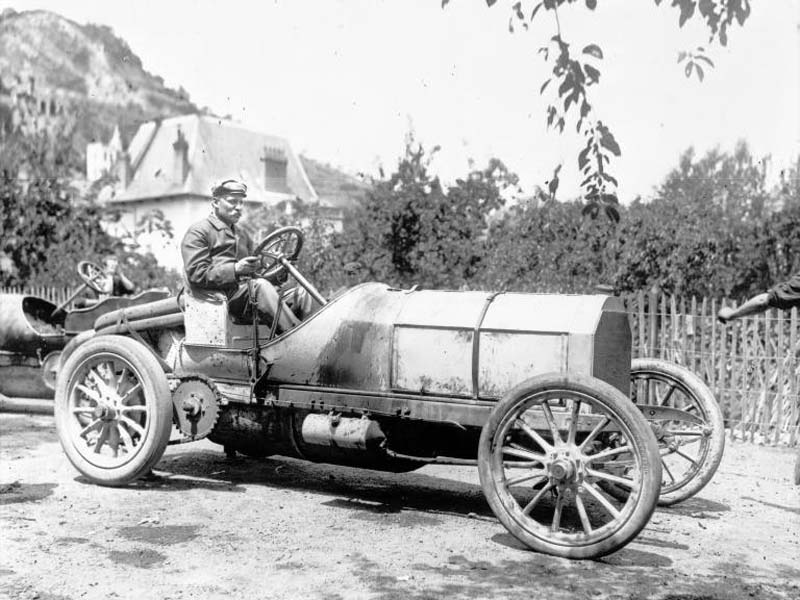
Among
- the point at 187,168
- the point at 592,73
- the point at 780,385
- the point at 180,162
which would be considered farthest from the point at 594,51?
the point at 180,162

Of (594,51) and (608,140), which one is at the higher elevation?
(594,51)

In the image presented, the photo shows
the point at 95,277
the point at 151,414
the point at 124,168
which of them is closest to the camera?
the point at 151,414

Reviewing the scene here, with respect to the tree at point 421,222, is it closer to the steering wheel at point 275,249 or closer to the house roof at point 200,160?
the steering wheel at point 275,249

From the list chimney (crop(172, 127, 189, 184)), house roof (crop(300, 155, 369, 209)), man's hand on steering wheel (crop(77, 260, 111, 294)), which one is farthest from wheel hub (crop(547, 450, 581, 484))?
house roof (crop(300, 155, 369, 209))

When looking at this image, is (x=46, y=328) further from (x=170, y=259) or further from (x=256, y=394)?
(x=170, y=259)

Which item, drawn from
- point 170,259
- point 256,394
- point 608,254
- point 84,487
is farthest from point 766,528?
point 170,259

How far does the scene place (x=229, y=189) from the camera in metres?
6.57

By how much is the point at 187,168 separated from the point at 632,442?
36076mm

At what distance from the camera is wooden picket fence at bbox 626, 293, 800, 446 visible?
8680 mm

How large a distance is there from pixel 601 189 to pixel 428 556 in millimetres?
2324

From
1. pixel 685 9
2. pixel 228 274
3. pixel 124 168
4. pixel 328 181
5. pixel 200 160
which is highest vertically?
pixel 328 181

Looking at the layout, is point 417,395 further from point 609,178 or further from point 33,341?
point 33,341

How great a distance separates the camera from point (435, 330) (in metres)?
5.34

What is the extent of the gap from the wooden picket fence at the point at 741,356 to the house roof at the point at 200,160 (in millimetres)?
29096
